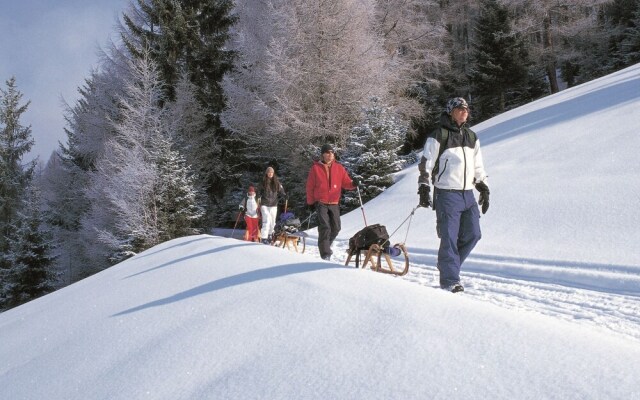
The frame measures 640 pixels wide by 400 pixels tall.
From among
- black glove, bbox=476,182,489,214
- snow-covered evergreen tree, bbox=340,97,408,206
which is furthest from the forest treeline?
black glove, bbox=476,182,489,214

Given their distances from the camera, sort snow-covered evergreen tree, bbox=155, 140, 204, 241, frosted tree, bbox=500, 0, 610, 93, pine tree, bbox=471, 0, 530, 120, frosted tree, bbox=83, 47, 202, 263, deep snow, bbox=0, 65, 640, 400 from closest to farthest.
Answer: deep snow, bbox=0, 65, 640, 400
frosted tree, bbox=83, 47, 202, 263
snow-covered evergreen tree, bbox=155, 140, 204, 241
pine tree, bbox=471, 0, 530, 120
frosted tree, bbox=500, 0, 610, 93

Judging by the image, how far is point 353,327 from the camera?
2.32 metres

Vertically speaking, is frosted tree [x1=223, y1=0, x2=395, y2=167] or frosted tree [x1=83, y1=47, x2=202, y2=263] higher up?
frosted tree [x1=223, y1=0, x2=395, y2=167]

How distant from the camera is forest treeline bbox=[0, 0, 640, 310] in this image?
60.3 ft

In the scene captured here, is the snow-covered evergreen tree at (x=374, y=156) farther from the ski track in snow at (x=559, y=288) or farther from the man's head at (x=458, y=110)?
the man's head at (x=458, y=110)

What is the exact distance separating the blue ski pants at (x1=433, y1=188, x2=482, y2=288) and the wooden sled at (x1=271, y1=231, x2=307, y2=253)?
496cm

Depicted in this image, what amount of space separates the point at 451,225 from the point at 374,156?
10970 millimetres

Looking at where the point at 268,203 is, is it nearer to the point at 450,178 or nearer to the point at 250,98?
the point at 450,178

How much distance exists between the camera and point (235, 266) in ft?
14.3

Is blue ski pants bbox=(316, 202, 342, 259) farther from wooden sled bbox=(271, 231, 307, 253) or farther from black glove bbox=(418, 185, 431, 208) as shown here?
black glove bbox=(418, 185, 431, 208)

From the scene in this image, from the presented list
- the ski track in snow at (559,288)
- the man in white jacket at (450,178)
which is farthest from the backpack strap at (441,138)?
the ski track in snow at (559,288)

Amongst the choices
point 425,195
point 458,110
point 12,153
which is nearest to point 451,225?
point 425,195

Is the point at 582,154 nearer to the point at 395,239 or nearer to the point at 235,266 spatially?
the point at 395,239

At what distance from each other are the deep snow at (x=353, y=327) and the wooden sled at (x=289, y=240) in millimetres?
2946
